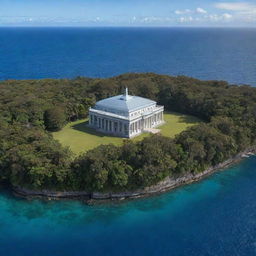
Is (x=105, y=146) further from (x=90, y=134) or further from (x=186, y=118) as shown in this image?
(x=186, y=118)

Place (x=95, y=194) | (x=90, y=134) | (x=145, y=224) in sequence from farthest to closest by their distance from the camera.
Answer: (x=90, y=134)
(x=95, y=194)
(x=145, y=224)

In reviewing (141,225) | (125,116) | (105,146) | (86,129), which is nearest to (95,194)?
→ (105,146)

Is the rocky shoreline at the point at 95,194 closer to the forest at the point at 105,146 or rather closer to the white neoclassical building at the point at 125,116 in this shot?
the forest at the point at 105,146

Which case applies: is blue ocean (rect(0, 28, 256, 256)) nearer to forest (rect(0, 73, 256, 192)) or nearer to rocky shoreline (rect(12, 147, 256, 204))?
rocky shoreline (rect(12, 147, 256, 204))

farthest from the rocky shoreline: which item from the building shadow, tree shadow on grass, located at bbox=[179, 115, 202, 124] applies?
tree shadow on grass, located at bbox=[179, 115, 202, 124]

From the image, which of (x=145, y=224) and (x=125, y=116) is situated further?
(x=125, y=116)

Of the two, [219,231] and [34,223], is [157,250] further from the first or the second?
[34,223]
